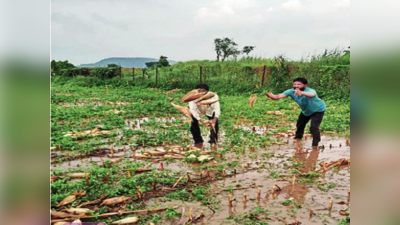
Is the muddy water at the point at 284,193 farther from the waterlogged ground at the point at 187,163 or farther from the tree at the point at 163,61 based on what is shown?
the tree at the point at 163,61

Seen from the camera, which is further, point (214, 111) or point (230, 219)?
point (214, 111)

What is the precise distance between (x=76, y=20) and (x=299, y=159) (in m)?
2.82

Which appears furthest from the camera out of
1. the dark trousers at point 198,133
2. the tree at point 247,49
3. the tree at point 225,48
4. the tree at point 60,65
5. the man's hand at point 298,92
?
the tree at point 60,65

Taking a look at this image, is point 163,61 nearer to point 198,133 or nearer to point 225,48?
point 225,48

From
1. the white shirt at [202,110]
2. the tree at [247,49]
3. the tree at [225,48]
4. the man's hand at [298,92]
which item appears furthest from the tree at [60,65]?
the man's hand at [298,92]

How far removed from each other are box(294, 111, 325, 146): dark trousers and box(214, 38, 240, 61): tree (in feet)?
3.37

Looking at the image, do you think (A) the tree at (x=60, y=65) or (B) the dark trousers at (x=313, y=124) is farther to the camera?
(A) the tree at (x=60, y=65)

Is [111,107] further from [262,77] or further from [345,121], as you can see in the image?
[345,121]

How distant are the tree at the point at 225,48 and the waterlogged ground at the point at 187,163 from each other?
551 millimetres

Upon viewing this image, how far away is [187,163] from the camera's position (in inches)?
150

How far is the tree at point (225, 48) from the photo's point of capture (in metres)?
4.08

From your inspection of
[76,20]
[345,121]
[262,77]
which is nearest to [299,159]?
[345,121]
